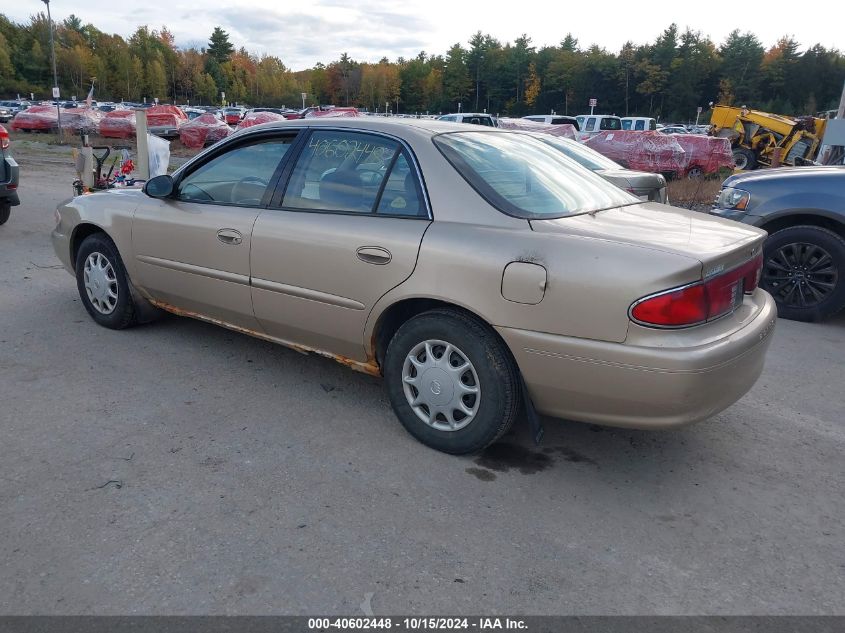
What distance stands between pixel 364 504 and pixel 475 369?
2.58 ft

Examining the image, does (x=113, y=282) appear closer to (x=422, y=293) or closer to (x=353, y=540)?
(x=422, y=293)

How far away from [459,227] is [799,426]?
2331 mm

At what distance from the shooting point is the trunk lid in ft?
9.27

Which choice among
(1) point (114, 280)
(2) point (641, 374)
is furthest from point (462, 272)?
(1) point (114, 280)

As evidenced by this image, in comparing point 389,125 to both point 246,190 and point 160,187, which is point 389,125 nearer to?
point 246,190

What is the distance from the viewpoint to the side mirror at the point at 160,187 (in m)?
4.29

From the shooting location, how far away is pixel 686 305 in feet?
8.84

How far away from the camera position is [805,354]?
16.6 ft

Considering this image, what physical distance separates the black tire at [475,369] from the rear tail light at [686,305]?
2.14ft

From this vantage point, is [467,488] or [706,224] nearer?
[467,488]

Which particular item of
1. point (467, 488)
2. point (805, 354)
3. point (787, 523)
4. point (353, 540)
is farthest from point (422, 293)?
point (805, 354)

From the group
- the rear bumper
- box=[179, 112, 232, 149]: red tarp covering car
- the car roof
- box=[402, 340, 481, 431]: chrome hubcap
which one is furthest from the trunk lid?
box=[179, 112, 232, 149]: red tarp covering car
